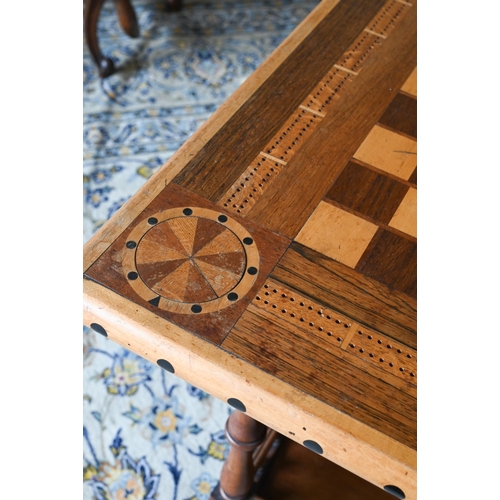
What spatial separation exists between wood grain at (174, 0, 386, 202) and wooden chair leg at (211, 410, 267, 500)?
1.12 ft

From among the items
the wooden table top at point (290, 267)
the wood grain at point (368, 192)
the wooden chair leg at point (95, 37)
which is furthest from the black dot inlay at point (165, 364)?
the wooden chair leg at point (95, 37)

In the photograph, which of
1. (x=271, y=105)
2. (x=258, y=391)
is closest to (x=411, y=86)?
(x=271, y=105)

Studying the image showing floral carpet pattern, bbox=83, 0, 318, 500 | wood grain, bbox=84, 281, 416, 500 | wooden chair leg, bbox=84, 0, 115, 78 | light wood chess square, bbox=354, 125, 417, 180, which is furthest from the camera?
wooden chair leg, bbox=84, 0, 115, 78

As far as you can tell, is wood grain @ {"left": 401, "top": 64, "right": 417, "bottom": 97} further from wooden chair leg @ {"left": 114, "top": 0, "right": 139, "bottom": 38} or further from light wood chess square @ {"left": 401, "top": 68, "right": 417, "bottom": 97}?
wooden chair leg @ {"left": 114, "top": 0, "right": 139, "bottom": 38}

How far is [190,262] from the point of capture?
72 centimetres

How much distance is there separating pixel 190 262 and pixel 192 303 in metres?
0.06

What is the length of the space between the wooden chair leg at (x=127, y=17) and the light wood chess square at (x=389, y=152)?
1.14 meters

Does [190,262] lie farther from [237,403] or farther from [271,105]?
[271,105]

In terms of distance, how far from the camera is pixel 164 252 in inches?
28.6

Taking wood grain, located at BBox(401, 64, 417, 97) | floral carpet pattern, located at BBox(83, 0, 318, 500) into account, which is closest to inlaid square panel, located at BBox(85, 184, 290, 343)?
wood grain, located at BBox(401, 64, 417, 97)

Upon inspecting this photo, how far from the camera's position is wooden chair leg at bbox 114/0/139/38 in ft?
5.81

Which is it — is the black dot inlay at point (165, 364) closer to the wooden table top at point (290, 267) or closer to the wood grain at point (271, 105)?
the wooden table top at point (290, 267)

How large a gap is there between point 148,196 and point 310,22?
522 millimetres
